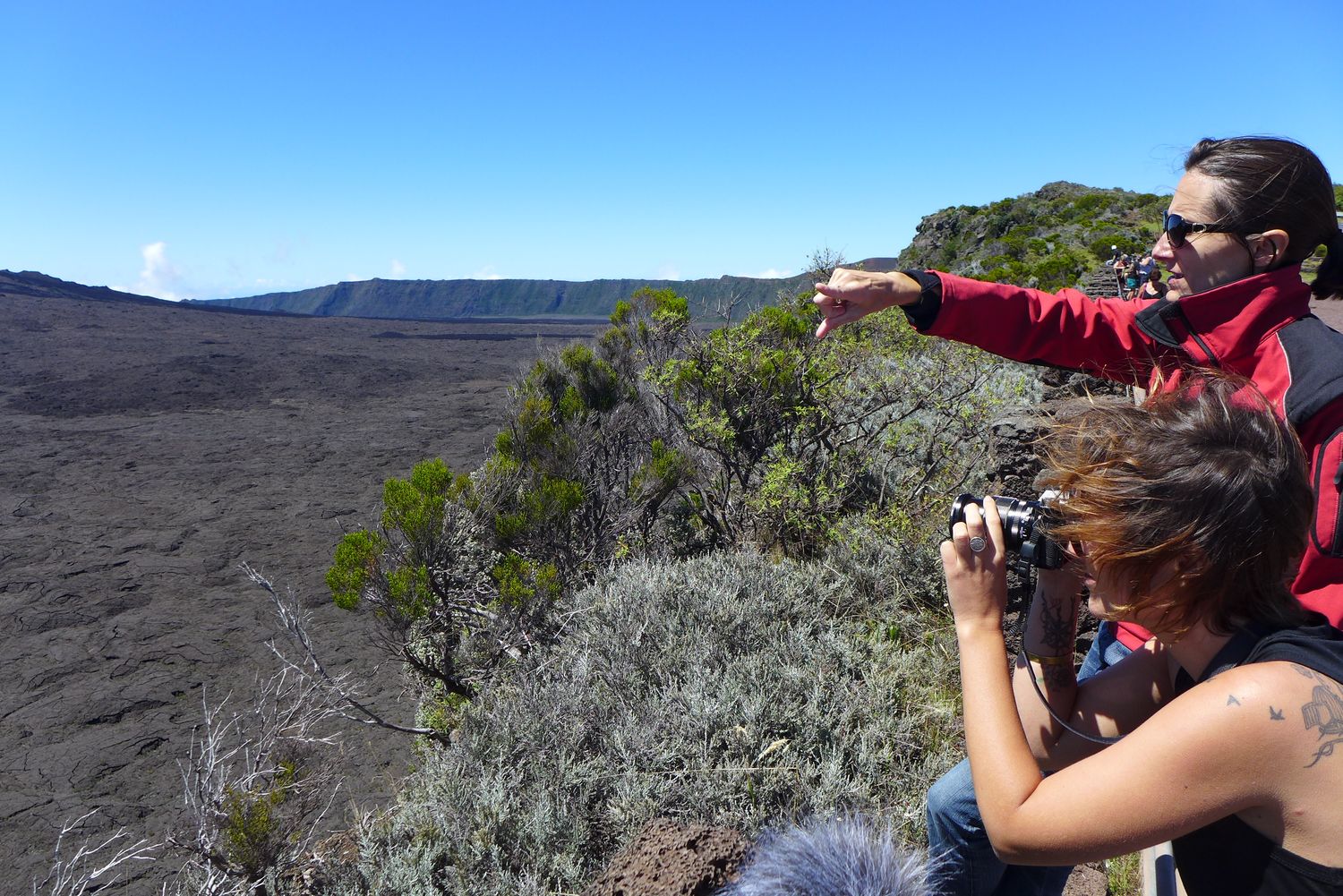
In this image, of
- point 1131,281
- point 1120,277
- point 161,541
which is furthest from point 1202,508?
point 1120,277

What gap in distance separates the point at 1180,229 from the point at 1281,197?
14 cm

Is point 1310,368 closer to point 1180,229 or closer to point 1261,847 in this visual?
point 1180,229

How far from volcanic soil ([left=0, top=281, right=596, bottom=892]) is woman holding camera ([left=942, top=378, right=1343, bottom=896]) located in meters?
4.02

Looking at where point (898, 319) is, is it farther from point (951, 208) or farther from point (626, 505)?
point (951, 208)

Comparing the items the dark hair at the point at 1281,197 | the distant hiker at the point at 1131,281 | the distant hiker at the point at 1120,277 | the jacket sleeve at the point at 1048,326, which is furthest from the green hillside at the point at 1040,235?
the dark hair at the point at 1281,197

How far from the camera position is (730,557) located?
4.13 metres

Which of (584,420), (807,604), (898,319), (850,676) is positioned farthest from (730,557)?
(584,420)

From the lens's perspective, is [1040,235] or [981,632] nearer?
[981,632]

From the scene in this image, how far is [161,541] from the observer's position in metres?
8.74

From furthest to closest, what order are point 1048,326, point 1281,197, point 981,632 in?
point 1048,326 → point 1281,197 → point 981,632

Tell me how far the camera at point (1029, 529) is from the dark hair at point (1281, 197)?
614mm

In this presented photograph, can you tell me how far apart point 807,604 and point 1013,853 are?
2413 millimetres

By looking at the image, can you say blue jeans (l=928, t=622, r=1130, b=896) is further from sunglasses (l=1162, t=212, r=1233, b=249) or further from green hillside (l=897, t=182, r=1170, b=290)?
green hillside (l=897, t=182, r=1170, b=290)

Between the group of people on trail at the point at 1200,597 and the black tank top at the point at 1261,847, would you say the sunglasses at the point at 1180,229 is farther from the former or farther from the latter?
the black tank top at the point at 1261,847
